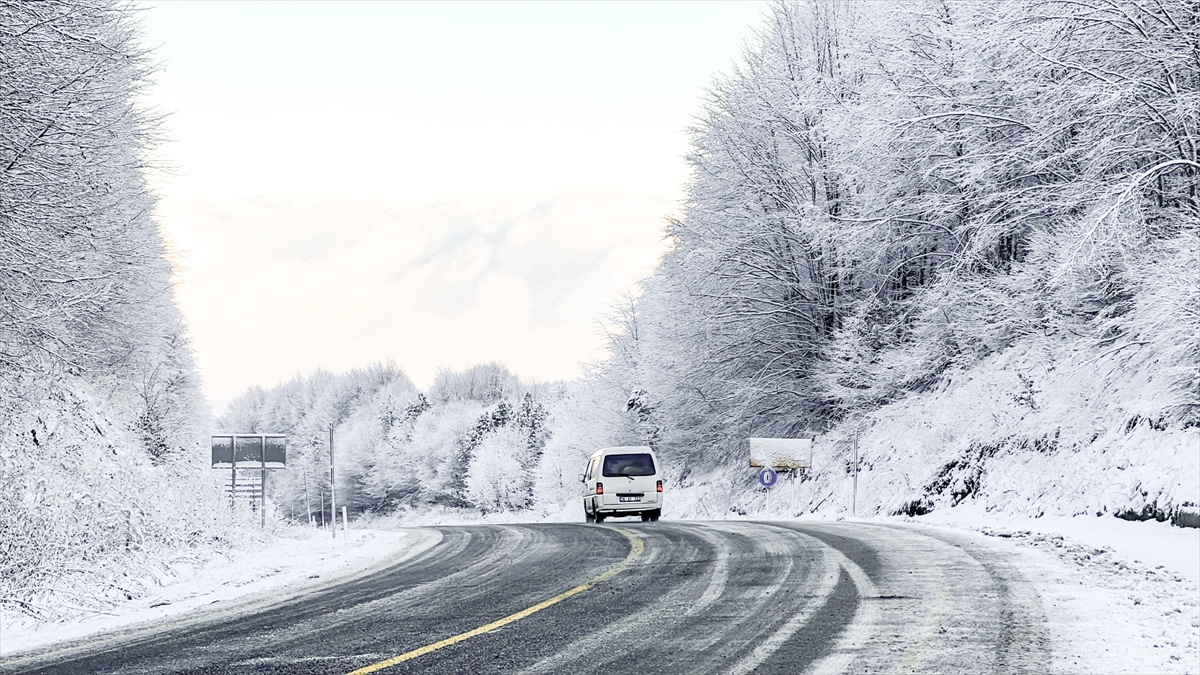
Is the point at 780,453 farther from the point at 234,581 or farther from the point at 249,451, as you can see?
the point at 234,581

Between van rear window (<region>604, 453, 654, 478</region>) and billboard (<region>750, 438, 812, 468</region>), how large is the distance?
471 cm

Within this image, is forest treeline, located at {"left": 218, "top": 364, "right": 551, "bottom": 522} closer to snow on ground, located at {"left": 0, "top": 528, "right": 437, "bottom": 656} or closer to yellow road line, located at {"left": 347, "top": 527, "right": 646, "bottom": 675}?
snow on ground, located at {"left": 0, "top": 528, "right": 437, "bottom": 656}

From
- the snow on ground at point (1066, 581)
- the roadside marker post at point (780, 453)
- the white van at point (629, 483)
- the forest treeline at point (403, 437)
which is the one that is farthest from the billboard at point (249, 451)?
the forest treeline at point (403, 437)

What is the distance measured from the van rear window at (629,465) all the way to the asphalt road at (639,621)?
1106cm

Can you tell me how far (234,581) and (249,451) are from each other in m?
11.1

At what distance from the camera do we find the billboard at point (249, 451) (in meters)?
23.2

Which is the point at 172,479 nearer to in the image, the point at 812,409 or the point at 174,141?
the point at 174,141

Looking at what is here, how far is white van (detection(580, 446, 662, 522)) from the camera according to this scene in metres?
24.3

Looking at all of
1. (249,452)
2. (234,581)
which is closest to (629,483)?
(249,452)

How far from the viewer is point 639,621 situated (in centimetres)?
817

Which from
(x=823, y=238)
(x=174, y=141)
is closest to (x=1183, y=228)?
(x=823, y=238)

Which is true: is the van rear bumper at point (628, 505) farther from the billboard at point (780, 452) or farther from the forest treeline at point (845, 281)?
the forest treeline at point (845, 281)

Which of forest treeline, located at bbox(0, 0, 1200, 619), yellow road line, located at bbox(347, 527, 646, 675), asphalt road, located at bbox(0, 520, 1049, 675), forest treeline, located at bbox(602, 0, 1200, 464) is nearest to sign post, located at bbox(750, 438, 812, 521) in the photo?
forest treeline, located at bbox(0, 0, 1200, 619)

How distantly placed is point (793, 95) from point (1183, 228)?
45.2 feet
